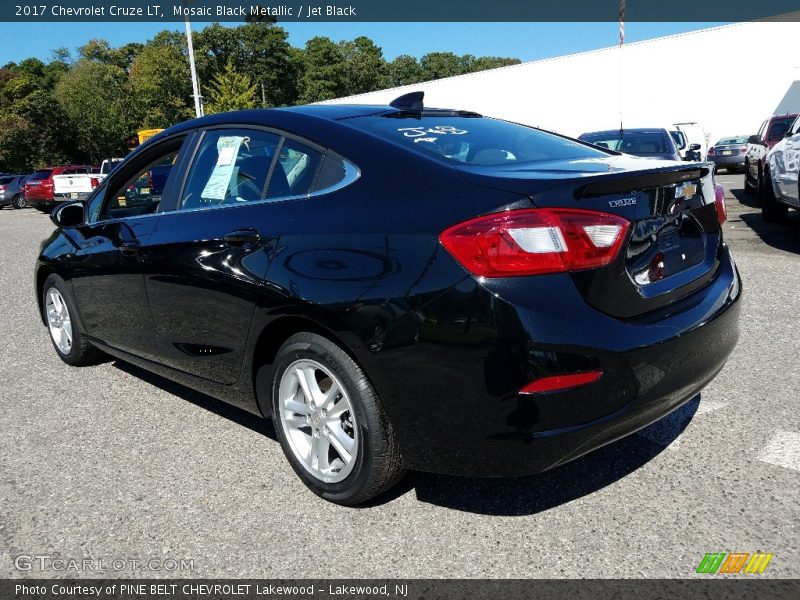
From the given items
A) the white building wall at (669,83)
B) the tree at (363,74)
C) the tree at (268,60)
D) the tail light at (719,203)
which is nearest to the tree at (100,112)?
the tree at (268,60)

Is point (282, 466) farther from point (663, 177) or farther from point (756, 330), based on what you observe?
point (756, 330)

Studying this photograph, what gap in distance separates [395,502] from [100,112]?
2531 inches

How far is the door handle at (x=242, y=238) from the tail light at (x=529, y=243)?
0.99m

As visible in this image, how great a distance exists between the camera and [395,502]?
9.04 ft

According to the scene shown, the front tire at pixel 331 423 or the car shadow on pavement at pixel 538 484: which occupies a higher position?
the front tire at pixel 331 423

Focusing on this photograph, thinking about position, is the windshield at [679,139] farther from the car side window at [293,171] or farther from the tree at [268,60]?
the tree at [268,60]

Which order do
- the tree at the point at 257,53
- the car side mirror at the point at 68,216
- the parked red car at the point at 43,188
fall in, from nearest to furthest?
the car side mirror at the point at 68,216 < the parked red car at the point at 43,188 < the tree at the point at 257,53

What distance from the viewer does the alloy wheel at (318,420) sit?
8.58 ft

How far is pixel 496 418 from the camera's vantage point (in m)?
2.16

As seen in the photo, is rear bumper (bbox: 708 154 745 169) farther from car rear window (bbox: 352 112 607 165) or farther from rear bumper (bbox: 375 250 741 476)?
rear bumper (bbox: 375 250 741 476)

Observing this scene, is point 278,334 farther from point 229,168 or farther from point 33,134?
point 33,134

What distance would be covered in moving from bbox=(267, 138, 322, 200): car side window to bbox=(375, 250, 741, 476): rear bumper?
925 mm

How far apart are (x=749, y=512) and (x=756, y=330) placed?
2.60m

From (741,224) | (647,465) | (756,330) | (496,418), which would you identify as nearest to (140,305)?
(496,418)
